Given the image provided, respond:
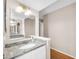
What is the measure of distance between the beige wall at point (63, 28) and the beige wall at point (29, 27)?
1070mm

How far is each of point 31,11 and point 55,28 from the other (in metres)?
1.29

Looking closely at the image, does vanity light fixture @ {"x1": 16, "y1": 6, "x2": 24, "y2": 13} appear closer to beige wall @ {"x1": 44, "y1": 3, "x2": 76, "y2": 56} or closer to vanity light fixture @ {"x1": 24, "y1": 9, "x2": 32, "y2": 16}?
vanity light fixture @ {"x1": 24, "y1": 9, "x2": 32, "y2": 16}

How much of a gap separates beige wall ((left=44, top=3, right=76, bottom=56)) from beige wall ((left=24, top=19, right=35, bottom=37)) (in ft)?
3.51

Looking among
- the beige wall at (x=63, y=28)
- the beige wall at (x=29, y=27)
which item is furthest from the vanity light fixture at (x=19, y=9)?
the beige wall at (x=63, y=28)

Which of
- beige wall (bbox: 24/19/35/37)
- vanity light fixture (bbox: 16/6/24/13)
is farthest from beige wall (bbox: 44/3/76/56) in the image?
vanity light fixture (bbox: 16/6/24/13)

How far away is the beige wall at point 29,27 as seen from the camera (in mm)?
2334

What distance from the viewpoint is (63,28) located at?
289cm

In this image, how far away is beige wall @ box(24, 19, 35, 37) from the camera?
233 centimetres

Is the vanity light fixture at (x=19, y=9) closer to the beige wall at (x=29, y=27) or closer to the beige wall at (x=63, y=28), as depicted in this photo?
the beige wall at (x=29, y=27)

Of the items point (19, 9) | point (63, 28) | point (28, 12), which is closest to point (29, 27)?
point (28, 12)

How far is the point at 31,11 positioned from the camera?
2588mm

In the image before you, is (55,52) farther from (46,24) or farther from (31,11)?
(31,11)

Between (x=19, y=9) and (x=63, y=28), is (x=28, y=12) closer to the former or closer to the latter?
(x=19, y=9)

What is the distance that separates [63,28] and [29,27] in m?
1.29
